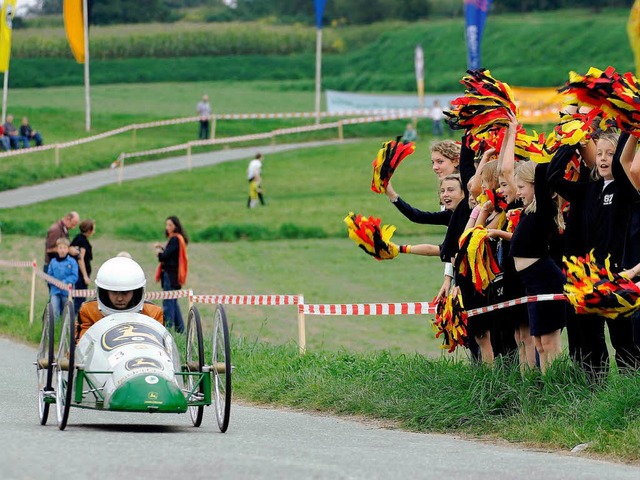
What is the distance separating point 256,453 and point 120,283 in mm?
3148

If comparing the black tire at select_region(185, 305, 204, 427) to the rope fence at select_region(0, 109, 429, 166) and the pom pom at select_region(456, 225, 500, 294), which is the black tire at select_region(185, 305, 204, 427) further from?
the rope fence at select_region(0, 109, 429, 166)

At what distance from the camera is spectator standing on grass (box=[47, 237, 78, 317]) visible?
75.8ft

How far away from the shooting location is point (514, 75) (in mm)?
85812

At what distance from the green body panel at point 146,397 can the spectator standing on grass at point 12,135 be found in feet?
138

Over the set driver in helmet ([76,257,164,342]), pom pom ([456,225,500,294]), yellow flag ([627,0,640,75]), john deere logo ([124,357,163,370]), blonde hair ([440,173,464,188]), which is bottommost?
john deere logo ([124,357,163,370])

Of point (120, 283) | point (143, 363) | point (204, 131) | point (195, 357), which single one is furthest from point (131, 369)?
point (204, 131)

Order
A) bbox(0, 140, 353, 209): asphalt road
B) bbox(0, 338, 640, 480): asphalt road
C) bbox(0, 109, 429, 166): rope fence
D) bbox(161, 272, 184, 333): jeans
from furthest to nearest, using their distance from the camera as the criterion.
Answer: bbox(0, 109, 429, 166): rope fence, bbox(0, 140, 353, 209): asphalt road, bbox(161, 272, 184, 333): jeans, bbox(0, 338, 640, 480): asphalt road

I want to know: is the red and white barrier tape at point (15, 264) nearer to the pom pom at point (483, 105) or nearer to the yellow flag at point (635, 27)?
the yellow flag at point (635, 27)

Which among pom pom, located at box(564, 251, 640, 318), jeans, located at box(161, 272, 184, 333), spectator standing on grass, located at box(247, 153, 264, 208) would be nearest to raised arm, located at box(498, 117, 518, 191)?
pom pom, located at box(564, 251, 640, 318)

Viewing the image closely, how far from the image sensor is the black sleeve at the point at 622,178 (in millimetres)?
11031

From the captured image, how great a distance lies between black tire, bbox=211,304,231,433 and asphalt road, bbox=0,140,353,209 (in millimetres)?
31345

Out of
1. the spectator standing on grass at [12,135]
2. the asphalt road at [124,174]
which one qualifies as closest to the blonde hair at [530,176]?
the asphalt road at [124,174]

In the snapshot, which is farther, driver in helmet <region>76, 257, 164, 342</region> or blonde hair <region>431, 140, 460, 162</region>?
blonde hair <region>431, 140, 460, 162</region>

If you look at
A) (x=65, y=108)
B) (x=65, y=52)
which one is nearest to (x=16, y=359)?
(x=65, y=108)
